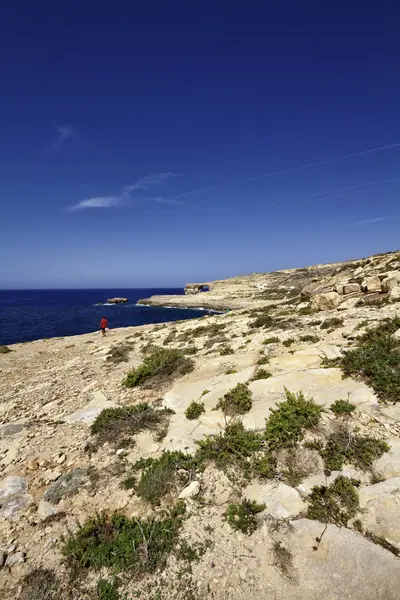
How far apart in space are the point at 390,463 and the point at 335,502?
1652mm

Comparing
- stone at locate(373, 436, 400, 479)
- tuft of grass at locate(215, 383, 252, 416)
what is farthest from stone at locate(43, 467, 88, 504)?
stone at locate(373, 436, 400, 479)

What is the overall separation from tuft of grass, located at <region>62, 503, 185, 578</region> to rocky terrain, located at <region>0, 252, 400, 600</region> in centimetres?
2

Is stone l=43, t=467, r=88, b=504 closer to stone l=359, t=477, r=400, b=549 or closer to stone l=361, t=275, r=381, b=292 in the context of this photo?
stone l=359, t=477, r=400, b=549

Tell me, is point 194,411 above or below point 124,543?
above

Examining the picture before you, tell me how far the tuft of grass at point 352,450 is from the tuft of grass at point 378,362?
1.92 meters

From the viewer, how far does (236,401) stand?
9.40 metres

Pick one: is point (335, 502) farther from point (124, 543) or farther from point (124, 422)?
point (124, 422)

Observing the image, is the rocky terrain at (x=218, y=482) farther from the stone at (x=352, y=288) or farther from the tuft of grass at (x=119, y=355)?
the stone at (x=352, y=288)

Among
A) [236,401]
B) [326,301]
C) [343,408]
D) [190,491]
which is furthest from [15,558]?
[326,301]

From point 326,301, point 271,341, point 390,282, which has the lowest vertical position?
point 271,341

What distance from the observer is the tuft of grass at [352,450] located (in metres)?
6.54

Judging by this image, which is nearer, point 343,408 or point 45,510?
point 45,510

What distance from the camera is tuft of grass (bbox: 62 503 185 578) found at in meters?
5.07

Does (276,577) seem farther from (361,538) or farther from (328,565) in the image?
(361,538)
